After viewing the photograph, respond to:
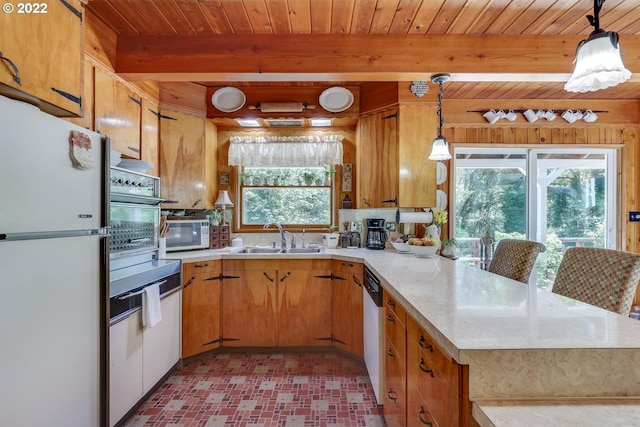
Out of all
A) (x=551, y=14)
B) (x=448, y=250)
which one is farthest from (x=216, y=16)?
(x=448, y=250)

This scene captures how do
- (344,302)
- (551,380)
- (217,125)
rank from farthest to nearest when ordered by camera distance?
(217,125) → (344,302) → (551,380)

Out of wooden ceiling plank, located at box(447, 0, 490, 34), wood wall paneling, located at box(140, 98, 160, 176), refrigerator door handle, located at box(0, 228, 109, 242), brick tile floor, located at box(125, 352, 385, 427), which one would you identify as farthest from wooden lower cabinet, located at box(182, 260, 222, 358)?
wooden ceiling plank, located at box(447, 0, 490, 34)

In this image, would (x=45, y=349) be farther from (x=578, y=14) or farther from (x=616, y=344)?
(x=578, y=14)

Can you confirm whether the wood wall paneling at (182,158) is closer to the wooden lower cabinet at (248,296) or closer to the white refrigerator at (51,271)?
the wooden lower cabinet at (248,296)

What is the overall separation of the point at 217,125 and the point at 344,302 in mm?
2330

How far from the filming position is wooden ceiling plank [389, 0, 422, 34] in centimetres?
183

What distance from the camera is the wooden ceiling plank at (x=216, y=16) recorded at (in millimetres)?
1848

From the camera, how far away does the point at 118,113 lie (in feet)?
7.22

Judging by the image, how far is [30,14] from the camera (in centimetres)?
123

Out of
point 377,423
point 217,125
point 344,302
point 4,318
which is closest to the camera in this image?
point 4,318

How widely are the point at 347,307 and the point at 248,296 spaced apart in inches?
35.5

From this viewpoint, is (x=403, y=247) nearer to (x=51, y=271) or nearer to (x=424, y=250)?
(x=424, y=250)

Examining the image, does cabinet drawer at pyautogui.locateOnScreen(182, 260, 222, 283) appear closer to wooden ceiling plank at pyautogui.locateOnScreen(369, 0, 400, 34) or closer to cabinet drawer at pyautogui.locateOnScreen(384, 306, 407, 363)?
cabinet drawer at pyautogui.locateOnScreen(384, 306, 407, 363)

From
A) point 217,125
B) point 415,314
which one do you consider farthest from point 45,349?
point 217,125
